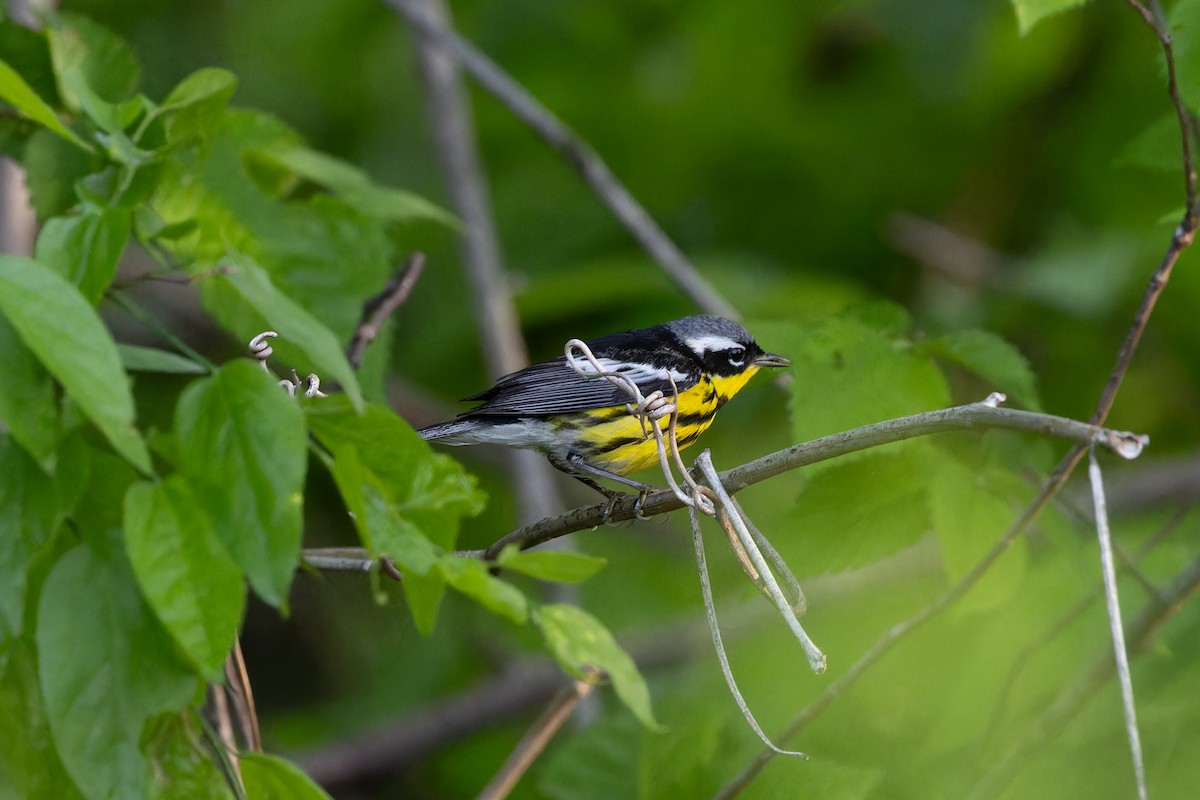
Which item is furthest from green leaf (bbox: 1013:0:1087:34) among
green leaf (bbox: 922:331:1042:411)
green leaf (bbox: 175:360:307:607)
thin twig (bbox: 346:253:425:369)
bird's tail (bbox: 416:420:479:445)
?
bird's tail (bbox: 416:420:479:445)

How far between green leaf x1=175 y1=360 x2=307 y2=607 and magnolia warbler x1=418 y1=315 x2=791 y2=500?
171cm

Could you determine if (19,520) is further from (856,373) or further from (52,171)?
(856,373)

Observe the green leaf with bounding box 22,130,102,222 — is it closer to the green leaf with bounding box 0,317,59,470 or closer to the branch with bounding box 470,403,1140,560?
the green leaf with bounding box 0,317,59,470

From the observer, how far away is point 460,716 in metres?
5.33

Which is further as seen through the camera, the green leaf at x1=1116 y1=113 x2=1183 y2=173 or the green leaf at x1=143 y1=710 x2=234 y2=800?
the green leaf at x1=1116 y1=113 x2=1183 y2=173

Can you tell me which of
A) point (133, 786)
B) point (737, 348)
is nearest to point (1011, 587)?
point (737, 348)

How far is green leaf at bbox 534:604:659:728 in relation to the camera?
198cm

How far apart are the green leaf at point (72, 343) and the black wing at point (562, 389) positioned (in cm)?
194

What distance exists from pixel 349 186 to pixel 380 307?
Answer: 33cm

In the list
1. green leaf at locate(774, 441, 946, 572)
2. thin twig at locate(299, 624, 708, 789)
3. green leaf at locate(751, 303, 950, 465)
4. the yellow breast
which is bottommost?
thin twig at locate(299, 624, 708, 789)

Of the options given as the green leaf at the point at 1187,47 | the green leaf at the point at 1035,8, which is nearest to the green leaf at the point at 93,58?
the green leaf at the point at 1035,8

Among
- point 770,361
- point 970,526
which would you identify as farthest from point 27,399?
point 770,361

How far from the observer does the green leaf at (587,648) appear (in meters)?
1.98

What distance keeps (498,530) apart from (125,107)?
12.5 feet
